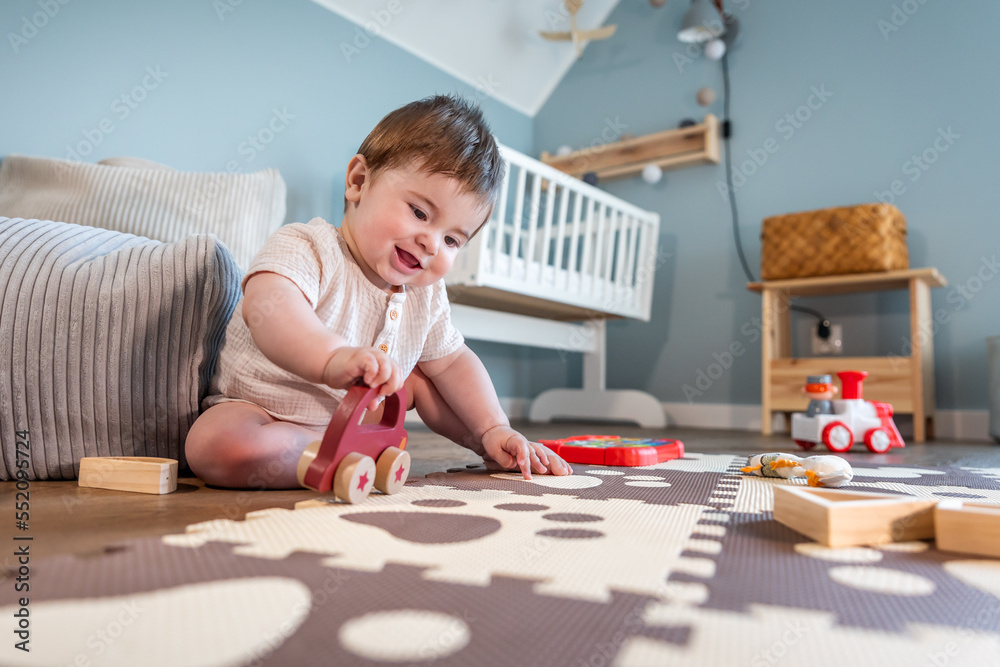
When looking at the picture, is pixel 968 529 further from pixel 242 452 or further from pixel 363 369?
pixel 242 452

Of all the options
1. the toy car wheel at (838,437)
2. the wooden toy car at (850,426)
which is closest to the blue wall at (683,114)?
the wooden toy car at (850,426)

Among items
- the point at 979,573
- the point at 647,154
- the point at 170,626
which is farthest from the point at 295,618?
the point at 647,154

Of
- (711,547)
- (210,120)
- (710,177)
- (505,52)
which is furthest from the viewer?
(505,52)

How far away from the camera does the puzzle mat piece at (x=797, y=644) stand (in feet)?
0.90

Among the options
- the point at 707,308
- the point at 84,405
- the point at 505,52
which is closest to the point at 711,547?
the point at 84,405

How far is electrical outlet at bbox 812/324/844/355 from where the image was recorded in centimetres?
221

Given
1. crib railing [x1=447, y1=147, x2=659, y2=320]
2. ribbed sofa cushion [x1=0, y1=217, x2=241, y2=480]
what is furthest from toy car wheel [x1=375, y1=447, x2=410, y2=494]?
crib railing [x1=447, y1=147, x2=659, y2=320]

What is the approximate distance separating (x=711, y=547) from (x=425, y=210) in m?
0.49

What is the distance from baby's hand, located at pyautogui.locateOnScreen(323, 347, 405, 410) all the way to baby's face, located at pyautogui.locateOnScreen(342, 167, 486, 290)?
0.72ft

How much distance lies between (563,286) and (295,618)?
1.87 metres

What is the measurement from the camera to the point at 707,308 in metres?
2.54

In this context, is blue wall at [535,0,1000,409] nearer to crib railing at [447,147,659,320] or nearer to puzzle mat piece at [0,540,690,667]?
crib railing at [447,147,659,320]

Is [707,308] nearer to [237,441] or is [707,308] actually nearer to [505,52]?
[505,52]

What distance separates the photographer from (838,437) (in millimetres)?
1471
